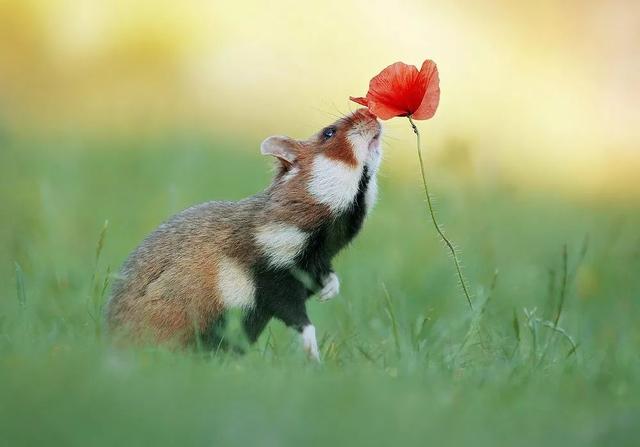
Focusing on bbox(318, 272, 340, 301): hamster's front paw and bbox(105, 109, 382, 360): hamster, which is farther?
bbox(318, 272, 340, 301): hamster's front paw

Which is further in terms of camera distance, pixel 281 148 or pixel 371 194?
pixel 281 148

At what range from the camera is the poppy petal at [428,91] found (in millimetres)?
4887

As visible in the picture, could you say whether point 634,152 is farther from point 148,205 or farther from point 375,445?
point 375,445

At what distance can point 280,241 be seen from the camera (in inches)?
196

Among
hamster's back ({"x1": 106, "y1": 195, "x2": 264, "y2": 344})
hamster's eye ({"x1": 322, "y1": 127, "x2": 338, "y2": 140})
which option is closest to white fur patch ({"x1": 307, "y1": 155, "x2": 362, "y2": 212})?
hamster's eye ({"x1": 322, "y1": 127, "x2": 338, "y2": 140})

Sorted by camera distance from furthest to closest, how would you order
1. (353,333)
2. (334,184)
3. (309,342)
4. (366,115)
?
(353,333)
(366,115)
(334,184)
(309,342)

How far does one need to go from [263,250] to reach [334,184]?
441mm

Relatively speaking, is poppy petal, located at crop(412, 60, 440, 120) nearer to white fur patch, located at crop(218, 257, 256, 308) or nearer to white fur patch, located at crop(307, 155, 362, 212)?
white fur patch, located at crop(307, 155, 362, 212)

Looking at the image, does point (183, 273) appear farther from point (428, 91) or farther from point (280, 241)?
point (428, 91)

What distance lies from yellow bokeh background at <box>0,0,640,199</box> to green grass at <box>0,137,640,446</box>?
0.75 metres

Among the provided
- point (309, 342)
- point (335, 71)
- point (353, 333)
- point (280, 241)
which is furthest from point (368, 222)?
point (309, 342)

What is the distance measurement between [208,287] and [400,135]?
20.8 ft

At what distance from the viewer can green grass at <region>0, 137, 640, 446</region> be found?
11.2ft

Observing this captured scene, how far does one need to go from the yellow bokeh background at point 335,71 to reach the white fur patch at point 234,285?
490 cm
